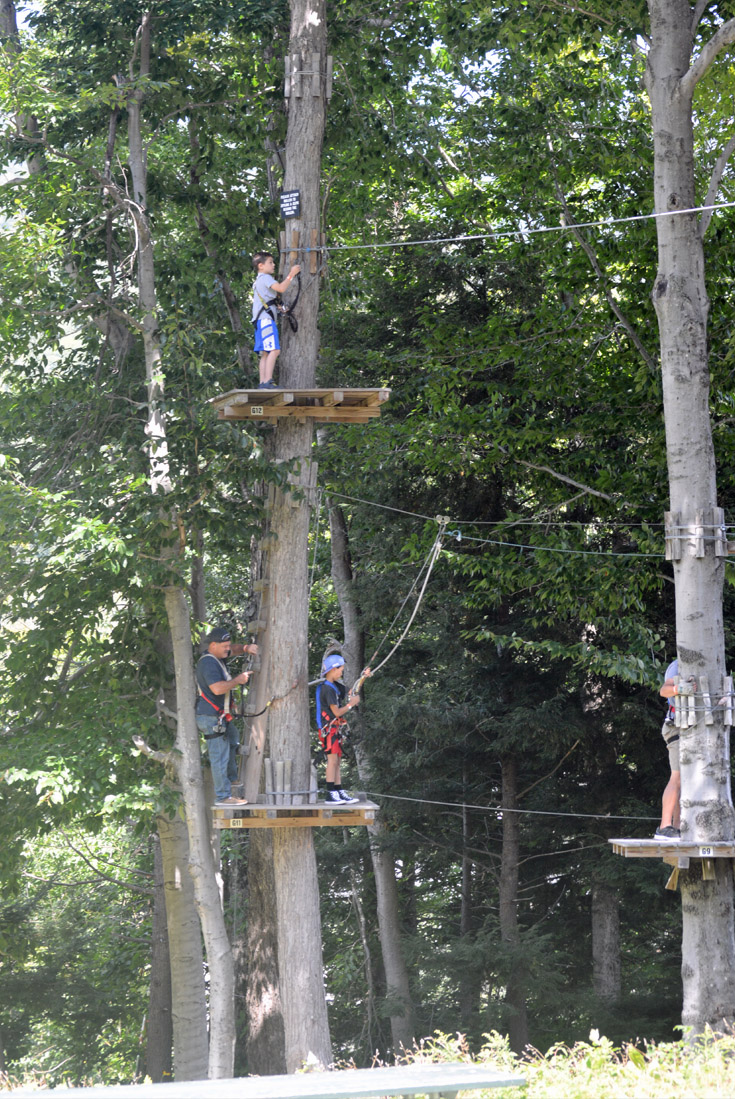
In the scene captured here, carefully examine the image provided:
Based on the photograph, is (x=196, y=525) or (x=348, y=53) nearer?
(x=196, y=525)

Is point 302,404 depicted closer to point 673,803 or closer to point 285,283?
point 285,283

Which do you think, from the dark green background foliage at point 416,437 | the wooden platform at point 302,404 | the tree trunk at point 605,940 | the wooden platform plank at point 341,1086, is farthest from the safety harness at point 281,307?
the tree trunk at point 605,940

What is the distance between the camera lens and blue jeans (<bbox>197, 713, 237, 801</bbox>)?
9.78 m

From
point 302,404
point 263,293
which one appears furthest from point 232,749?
point 263,293

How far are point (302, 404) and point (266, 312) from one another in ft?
3.13

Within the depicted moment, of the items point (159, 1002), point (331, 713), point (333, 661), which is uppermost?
point (333, 661)

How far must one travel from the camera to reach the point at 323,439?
17.7 m

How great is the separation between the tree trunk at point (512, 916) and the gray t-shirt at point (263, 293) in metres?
9.01

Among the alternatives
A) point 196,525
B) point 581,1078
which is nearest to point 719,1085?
point 581,1078

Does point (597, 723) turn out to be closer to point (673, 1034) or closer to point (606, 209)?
point (673, 1034)

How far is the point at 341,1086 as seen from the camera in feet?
16.5

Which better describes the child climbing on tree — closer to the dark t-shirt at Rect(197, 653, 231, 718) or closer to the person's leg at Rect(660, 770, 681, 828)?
the dark t-shirt at Rect(197, 653, 231, 718)

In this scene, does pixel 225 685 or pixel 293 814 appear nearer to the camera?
pixel 293 814

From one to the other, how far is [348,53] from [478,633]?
22.3ft
